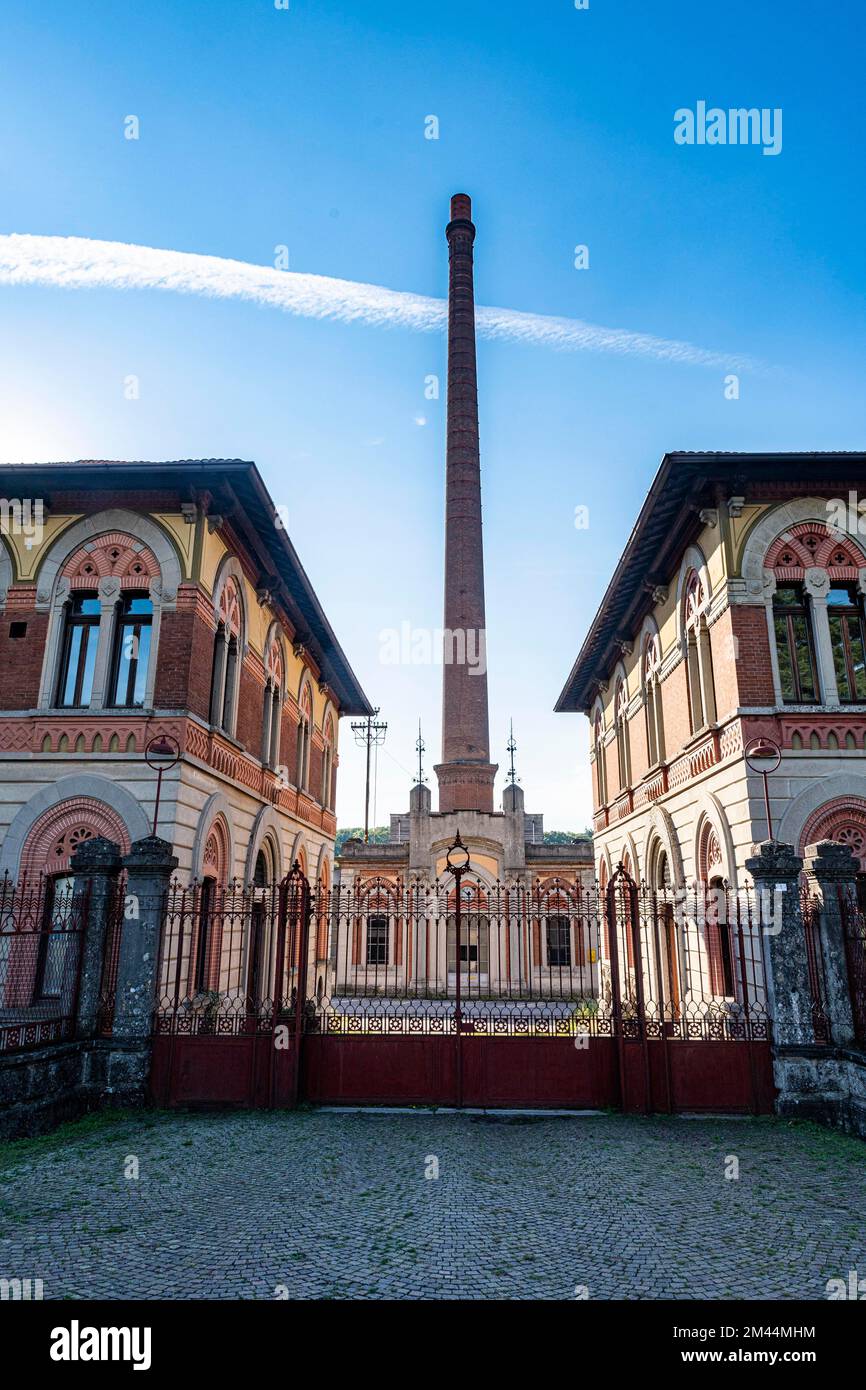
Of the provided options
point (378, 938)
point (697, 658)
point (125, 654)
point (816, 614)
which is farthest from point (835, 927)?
point (378, 938)

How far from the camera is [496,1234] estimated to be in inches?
229

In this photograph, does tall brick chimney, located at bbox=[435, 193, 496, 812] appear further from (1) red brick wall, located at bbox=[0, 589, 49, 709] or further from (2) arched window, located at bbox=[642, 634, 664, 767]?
(1) red brick wall, located at bbox=[0, 589, 49, 709]

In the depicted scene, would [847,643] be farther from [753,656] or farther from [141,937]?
[141,937]

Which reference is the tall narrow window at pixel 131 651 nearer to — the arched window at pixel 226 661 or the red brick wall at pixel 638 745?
the arched window at pixel 226 661

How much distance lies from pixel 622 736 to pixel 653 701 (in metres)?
3.35

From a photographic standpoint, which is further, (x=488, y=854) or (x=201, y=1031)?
(x=488, y=854)

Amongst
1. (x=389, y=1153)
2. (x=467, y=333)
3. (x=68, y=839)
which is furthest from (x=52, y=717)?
(x=467, y=333)

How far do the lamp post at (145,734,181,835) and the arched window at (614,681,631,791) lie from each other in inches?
481

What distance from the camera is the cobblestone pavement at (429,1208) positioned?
502 centimetres

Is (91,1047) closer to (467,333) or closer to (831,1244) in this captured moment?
(831,1244)

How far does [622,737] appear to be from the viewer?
2116 cm

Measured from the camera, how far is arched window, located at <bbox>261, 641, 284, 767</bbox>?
17.6 metres

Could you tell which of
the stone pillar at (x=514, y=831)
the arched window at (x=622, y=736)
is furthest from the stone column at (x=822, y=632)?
the stone pillar at (x=514, y=831)
